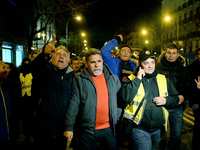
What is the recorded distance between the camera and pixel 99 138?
3137 mm

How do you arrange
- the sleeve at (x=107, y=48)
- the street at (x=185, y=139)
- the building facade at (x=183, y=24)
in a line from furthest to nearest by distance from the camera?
the building facade at (x=183, y=24) → the street at (x=185, y=139) → the sleeve at (x=107, y=48)

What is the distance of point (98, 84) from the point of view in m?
3.21

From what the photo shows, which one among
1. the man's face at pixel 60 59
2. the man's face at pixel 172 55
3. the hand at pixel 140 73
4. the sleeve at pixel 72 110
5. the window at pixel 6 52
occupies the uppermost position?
the window at pixel 6 52

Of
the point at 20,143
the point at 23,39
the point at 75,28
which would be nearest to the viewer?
the point at 20,143

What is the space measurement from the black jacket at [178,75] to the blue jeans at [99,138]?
1990 mm

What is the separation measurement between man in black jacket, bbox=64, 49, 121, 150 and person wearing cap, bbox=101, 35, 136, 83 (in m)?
1.01

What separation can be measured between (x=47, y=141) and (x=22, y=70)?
3338 millimetres

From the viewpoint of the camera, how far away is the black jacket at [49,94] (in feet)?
10.5

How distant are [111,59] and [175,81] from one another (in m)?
1.51

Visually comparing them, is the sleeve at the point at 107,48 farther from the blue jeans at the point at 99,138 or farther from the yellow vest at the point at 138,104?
the blue jeans at the point at 99,138

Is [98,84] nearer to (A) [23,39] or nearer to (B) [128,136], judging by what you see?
(B) [128,136]

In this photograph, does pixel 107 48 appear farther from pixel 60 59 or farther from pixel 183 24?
pixel 183 24

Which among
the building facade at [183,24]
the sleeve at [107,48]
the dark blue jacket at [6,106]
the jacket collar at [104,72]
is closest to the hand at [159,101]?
the jacket collar at [104,72]

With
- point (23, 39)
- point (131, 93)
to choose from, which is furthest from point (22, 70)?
point (23, 39)
